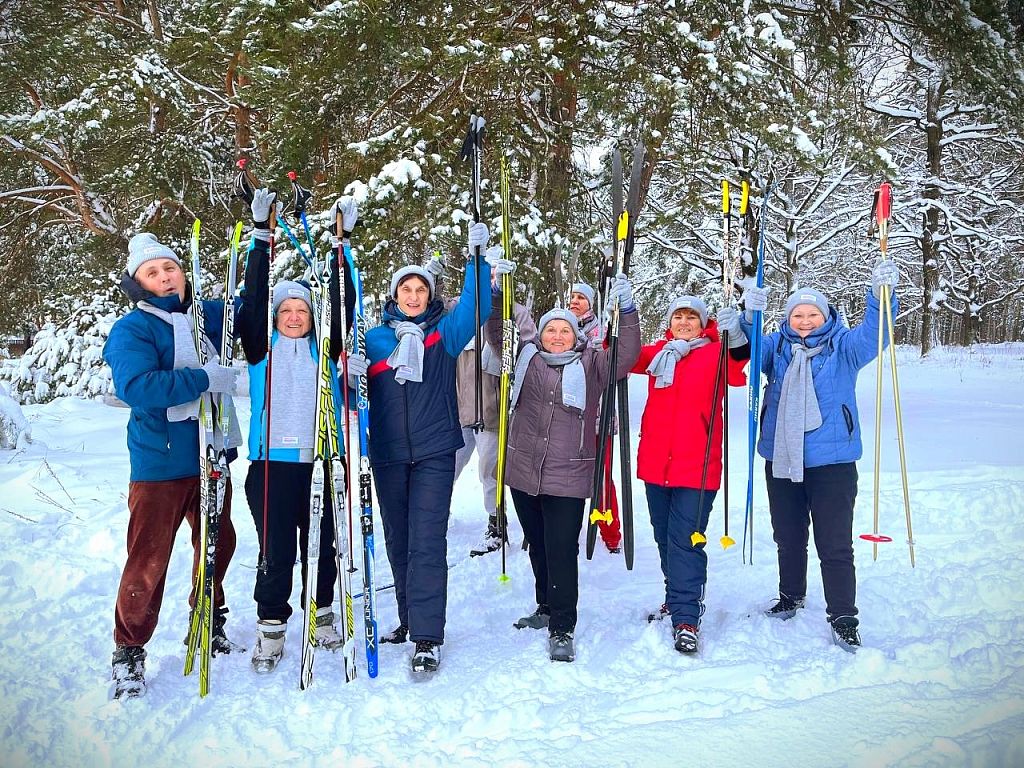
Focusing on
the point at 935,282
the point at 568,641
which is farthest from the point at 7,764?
the point at 935,282

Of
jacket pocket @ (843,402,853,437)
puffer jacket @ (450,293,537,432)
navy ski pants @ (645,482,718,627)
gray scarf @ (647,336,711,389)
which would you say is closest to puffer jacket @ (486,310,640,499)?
gray scarf @ (647,336,711,389)

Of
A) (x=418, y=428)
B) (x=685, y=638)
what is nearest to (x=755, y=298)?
(x=685, y=638)

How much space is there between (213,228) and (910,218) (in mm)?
17572

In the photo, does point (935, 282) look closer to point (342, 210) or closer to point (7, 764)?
point (342, 210)

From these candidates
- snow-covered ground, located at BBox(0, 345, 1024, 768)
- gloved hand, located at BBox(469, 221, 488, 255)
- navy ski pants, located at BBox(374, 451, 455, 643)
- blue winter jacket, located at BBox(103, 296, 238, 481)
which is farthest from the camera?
gloved hand, located at BBox(469, 221, 488, 255)

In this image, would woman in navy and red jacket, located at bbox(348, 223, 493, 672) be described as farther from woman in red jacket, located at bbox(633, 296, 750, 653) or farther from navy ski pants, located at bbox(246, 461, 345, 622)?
woman in red jacket, located at bbox(633, 296, 750, 653)

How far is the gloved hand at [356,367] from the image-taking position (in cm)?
308

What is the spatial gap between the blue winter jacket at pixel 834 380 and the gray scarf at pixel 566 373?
101 cm

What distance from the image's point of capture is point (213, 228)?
1198cm

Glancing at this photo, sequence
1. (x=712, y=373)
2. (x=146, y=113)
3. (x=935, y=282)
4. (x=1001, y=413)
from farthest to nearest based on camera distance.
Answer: (x=935, y=282), (x=146, y=113), (x=1001, y=413), (x=712, y=373)

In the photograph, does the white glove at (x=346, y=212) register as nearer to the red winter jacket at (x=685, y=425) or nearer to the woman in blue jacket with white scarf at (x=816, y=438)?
the red winter jacket at (x=685, y=425)

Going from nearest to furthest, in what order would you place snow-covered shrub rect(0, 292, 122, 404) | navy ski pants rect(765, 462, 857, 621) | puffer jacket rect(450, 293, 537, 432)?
navy ski pants rect(765, 462, 857, 621) < puffer jacket rect(450, 293, 537, 432) < snow-covered shrub rect(0, 292, 122, 404)

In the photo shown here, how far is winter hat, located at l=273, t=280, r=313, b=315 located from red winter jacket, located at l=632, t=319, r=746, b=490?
166 cm

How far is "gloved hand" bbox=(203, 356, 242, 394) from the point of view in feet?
9.68
